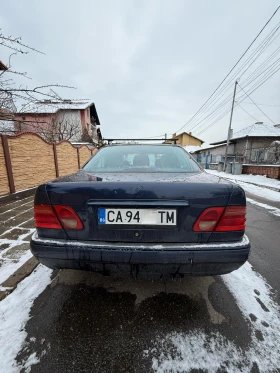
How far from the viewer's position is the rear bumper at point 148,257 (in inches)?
52.0

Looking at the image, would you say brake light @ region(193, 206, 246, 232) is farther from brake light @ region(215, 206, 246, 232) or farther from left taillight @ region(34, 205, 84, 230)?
left taillight @ region(34, 205, 84, 230)

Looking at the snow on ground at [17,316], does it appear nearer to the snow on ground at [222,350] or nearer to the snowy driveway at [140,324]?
the snowy driveway at [140,324]

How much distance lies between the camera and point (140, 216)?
1.33 meters

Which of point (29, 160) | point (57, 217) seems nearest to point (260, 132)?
point (29, 160)

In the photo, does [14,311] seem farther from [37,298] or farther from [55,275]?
[55,275]

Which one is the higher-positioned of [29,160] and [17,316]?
[29,160]

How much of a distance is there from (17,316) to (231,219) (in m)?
1.92

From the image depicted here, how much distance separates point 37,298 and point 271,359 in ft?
6.32

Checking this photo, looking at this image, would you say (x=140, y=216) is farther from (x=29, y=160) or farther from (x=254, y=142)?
(x=254, y=142)

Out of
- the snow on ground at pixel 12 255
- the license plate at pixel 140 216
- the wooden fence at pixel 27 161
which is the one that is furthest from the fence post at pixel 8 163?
the license plate at pixel 140 216

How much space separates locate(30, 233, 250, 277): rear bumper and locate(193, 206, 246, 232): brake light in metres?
0.13

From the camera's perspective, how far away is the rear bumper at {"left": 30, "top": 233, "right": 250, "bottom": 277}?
1321 millimetres

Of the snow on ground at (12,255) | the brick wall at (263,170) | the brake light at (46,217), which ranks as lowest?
the snow on ground at (12,255)

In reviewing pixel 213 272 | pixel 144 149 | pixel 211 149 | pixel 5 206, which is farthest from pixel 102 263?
pixel 211 149
